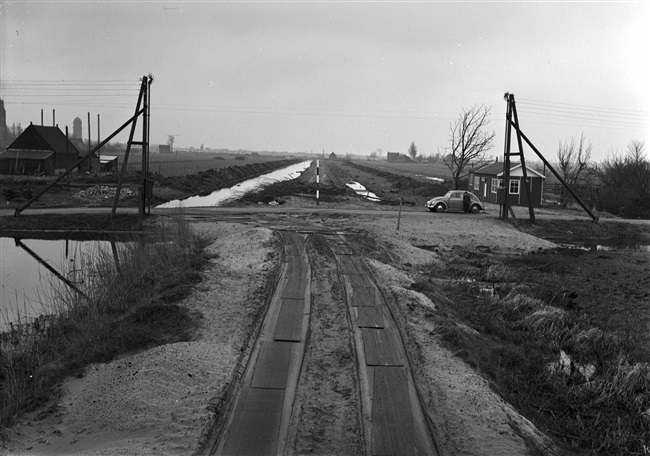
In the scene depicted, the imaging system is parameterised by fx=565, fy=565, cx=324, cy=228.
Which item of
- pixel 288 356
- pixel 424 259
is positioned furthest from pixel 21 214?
pixel 288 356

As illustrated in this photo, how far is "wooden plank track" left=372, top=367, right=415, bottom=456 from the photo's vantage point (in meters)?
6.60

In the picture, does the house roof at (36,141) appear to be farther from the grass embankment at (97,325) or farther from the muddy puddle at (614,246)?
the muddy puddle at (614,246)

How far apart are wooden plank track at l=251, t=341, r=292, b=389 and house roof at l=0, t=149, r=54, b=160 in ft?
180

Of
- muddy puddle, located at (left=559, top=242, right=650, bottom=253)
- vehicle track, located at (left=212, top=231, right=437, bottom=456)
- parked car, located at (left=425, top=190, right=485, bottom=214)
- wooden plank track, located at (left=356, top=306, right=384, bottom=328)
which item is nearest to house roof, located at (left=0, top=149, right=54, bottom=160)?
parked car, located at (left=425, top=190, right=485, bottom=214)

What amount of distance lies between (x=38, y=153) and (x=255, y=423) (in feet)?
193

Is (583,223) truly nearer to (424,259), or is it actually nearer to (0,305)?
(424,259)

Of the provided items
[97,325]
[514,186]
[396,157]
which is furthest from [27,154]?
[396,157]

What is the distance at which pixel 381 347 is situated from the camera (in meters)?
9.91

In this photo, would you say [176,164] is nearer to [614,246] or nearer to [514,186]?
[514,186]

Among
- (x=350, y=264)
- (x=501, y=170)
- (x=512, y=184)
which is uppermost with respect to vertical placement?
(x=501, y=170)

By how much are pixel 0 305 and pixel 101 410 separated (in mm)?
7887

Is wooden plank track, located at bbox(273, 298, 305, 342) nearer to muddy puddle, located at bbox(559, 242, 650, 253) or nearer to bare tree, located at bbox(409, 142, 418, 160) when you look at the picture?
muddy puddle, located at bbox(559, 242, 650, 253)

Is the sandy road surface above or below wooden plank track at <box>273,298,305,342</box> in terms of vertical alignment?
below

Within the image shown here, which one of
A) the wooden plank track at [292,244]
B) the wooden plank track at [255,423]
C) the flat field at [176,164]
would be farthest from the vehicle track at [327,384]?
the flat field at [176,164]
